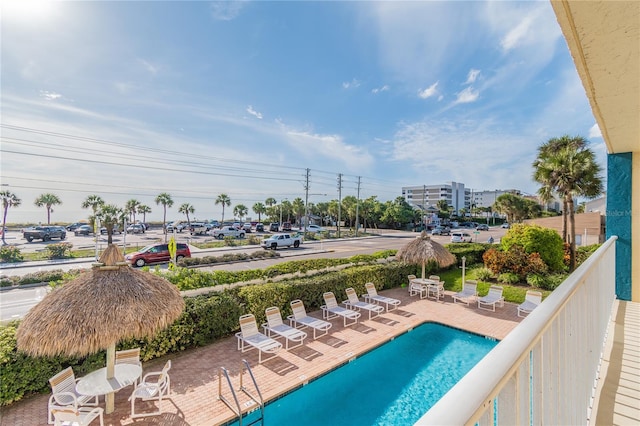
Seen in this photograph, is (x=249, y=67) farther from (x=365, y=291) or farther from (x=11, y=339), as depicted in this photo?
(x=11, y=339)

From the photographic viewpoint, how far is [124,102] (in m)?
20.6

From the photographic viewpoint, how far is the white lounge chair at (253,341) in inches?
317

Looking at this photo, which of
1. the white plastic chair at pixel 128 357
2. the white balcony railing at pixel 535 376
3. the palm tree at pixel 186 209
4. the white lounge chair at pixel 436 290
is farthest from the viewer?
the palm tree at pixel 186 209

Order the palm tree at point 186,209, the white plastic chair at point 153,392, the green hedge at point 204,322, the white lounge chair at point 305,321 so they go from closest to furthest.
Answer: the white plastic chair at point 153,392 → the green hedge at point 204,322 → the white lounge chair at point 305,321 → the palm tree at point 186,209

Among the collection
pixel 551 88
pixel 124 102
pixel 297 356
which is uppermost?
pixel 124 102

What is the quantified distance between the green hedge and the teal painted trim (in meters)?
8.48

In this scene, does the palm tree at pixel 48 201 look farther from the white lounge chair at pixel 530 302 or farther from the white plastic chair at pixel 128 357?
the white lounge chair at pixel 530 302

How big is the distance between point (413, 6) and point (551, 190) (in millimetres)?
17718

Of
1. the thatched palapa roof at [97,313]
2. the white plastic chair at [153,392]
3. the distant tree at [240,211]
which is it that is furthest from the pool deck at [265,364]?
the distant tree at [240,211]

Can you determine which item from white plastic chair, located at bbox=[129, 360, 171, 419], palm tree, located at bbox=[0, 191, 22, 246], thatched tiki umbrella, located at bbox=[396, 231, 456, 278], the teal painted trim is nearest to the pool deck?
white plastic chair, located at bbox=[129, 360, 171, 419]

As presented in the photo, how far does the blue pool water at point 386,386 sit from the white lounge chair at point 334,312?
1690 millimetres

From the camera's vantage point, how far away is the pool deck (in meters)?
5.86

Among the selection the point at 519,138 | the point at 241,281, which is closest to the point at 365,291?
the point at 241,281

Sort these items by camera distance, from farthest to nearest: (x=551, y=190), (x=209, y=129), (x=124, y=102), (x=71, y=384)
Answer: (x=209, y=129)
(x=124, y=102)
(x=551, y=190)
(x=71, y=384)
